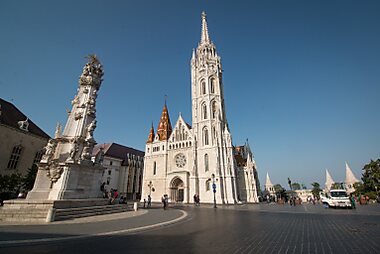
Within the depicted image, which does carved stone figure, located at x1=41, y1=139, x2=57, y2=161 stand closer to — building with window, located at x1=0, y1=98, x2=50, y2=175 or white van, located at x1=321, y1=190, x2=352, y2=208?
building with window, located at x1=0, y1=98, x2=50, y2=175

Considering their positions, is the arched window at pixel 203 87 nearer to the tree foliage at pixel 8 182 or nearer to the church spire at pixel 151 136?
the church spire at pixel 151 136

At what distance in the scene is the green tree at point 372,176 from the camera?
2861cm

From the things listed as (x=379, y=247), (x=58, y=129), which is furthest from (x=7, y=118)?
(x=379, y=247)

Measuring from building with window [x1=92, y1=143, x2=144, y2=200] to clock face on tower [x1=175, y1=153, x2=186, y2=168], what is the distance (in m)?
14.0

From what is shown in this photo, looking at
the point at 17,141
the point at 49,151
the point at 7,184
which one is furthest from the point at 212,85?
the point at 7,184

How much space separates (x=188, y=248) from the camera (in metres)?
4.70

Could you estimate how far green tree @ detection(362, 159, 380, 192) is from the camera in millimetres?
28609

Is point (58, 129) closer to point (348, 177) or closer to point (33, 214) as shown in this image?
point (33, 214)

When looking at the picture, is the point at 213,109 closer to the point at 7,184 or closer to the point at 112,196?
the point at 112,196

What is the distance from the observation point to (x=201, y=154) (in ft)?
113

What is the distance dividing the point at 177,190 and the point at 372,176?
33.5 meters

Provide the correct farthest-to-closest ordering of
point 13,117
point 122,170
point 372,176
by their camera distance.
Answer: point 122,170 → point 372,176 → point 13,117

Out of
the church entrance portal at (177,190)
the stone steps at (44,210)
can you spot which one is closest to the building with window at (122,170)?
the church entrance portal at (177,190)

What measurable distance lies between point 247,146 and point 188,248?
47.0m
